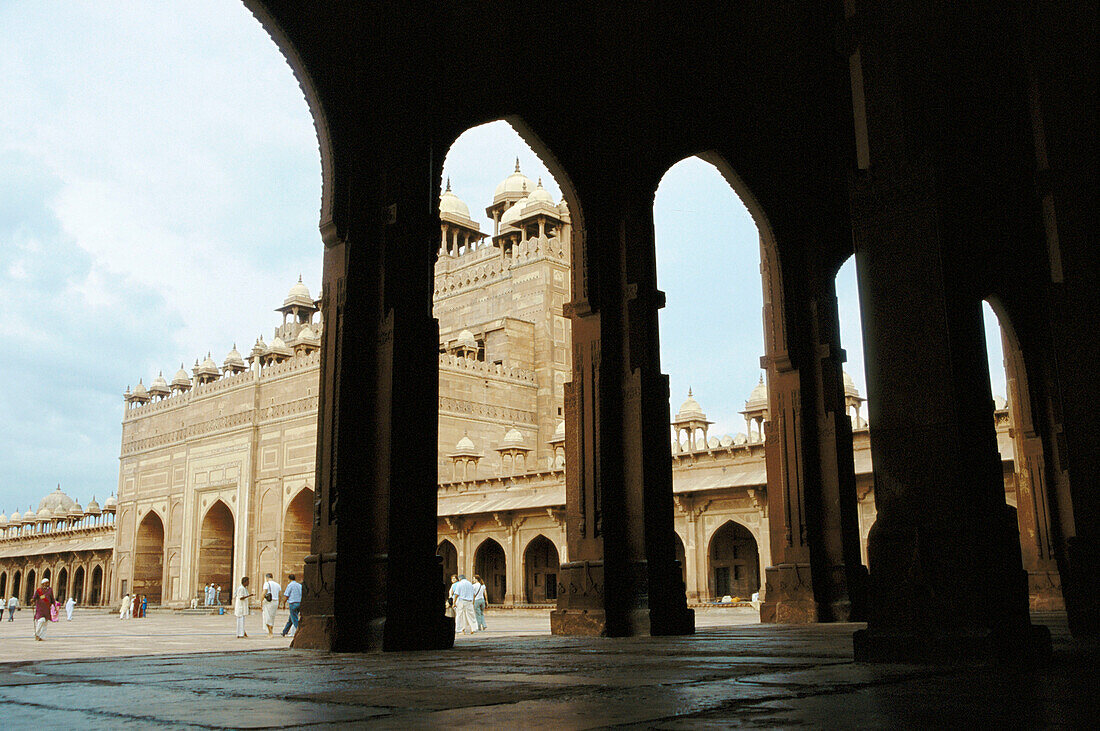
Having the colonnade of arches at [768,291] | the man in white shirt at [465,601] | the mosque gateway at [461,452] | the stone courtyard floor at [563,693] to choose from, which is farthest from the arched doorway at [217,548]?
the stone courtyard floor at [563,693]

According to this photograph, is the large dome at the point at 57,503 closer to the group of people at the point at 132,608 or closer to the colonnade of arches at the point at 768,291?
the group of people at the point at 132,608

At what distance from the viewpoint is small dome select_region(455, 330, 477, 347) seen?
37219mm

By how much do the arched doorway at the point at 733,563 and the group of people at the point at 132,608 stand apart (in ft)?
57.9

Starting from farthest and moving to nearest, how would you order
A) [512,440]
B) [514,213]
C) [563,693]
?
[514,213] → [512,440] → [563,693]

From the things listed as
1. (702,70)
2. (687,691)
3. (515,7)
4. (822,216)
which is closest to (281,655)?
(687,691)

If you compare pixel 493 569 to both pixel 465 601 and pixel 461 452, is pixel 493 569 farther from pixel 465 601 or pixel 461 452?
pixel 465 601

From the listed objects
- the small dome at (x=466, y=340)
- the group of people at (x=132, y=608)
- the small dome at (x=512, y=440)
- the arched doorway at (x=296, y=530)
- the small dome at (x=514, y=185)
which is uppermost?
the small dome at (x=514, y=185)

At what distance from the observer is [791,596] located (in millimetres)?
10992

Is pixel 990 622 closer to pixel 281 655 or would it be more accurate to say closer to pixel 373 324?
pixel 281 655

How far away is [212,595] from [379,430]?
99.2 ft

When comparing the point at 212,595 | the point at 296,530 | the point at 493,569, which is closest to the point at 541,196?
the point at 493,569

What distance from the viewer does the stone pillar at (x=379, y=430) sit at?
23.2ft

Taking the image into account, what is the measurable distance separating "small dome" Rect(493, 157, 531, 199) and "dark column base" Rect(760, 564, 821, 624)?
33.2 m

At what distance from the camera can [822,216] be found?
12.3 metres
